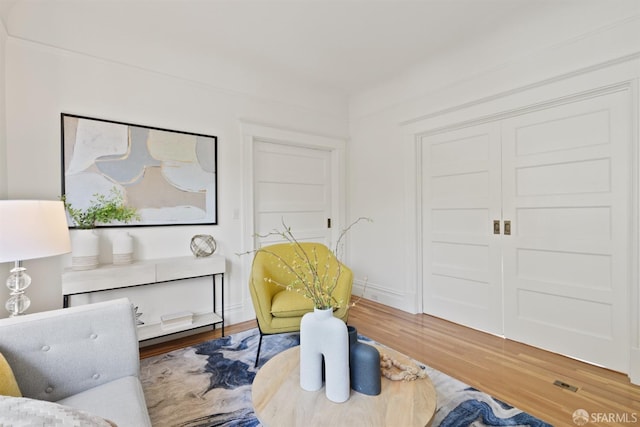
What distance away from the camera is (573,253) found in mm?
2395

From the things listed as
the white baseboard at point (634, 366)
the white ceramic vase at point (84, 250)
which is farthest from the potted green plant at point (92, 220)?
the white baseboard at point (634, 366)

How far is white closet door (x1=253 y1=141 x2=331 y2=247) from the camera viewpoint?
348cm

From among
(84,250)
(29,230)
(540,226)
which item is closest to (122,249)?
Answer: (84,250)

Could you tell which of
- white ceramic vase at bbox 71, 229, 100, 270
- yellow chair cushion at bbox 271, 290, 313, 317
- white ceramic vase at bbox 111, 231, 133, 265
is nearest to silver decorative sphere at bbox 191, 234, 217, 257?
white ceramic vase at bbox 111, 231, 133, 265

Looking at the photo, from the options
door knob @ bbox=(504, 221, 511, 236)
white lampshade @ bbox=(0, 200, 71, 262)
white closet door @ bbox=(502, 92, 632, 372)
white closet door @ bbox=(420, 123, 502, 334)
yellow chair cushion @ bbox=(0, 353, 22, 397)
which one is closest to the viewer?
yellow chair cushion @ bbox=(0, 353, 22, 397)

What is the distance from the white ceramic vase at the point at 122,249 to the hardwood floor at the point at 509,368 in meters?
0.80

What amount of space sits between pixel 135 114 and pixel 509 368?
144 inches

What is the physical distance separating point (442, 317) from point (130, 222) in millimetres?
3233

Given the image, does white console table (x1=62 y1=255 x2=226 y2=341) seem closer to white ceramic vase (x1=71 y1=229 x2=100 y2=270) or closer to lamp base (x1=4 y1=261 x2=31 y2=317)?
white ceramic vase (x1=71 y1=229 x2=100 y2=270)

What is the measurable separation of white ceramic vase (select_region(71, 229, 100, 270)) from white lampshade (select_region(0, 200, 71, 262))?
664mm

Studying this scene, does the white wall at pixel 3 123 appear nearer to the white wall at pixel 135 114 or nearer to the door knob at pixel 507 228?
the white wall at pixel 135 114

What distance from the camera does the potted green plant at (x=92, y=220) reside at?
2.27 m

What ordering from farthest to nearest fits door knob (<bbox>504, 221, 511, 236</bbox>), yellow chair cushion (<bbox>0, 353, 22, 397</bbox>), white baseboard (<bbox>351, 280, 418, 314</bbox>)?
white baseboard (<bbox>351, 280, 418, 314</bbox>) → door knob (<bbox>504, 221, 511, 236</bbox>) → yellow chair cushion (<bbox>0, 353, 22, 397</bbox>)

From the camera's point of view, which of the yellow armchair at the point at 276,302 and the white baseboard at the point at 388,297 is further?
the white baseboard at the point at 388,297
